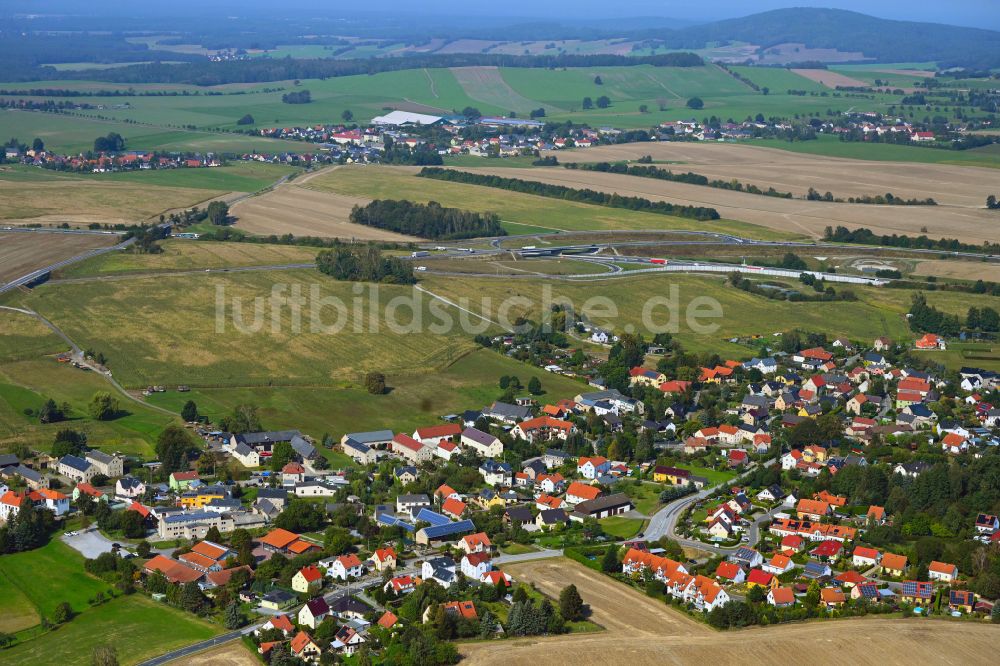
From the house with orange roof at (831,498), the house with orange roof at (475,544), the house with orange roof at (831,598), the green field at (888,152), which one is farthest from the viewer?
the green field at (888,152)

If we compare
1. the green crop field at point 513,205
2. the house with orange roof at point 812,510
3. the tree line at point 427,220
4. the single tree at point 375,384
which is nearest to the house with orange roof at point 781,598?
the house with orange roof at point 812,510

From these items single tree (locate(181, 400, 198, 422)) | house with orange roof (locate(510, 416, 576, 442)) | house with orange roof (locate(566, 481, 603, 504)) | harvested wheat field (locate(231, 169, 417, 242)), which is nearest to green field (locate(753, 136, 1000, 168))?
harvested wheat field (locate(231, 169, 417, 242))

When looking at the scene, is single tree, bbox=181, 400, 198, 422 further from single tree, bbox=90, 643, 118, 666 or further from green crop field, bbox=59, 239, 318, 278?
green crop field, bbox=59, 239, 318, 278

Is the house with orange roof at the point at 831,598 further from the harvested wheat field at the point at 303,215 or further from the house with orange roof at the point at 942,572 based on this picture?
the harvested wheat field at the point at 303,215

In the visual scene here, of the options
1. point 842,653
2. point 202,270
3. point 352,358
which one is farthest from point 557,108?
point 842,653

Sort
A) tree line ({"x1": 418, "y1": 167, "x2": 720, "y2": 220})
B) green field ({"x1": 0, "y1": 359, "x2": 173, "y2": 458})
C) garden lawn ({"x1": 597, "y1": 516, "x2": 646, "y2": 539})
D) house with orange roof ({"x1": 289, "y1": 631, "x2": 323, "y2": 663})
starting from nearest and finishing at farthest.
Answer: house with orange roof ({"x1": 289, "y1": 631, "x2": 323, "y2": 663})
garden lawn ({"x1": 597, "y1": 516, "x2": 646, "y2": 539})
green field ({"x1": 0, "y1": 359, "x2": 173, "y2": 458})
tree line ({"x1": 418, "y1": 167, "x2": 720, "y2": 220})

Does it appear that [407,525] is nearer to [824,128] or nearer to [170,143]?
[170,143]

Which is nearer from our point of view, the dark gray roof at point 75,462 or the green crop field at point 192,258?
the dark gray roof at point 75,462

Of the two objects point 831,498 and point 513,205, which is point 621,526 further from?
point 513,205
